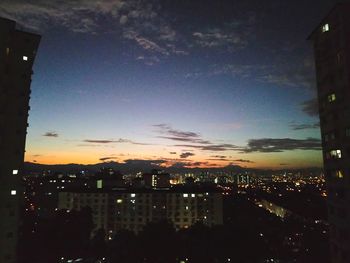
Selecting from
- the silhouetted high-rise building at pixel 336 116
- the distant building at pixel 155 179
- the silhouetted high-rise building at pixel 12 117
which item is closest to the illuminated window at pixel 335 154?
the silhouetted high-rise building at pixel 336 116

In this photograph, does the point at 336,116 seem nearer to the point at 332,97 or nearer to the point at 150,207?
the point at 332,97

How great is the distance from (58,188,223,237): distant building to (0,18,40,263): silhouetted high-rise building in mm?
50321

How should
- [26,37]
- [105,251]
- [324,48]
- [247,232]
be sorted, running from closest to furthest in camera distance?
[324,48]
[26,37]
[247,232]
[105,251]

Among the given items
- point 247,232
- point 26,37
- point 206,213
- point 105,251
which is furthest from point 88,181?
point 26,37

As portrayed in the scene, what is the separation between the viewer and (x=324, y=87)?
28.7 m

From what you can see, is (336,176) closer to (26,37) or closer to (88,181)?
(26,37)

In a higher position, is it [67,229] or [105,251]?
[67,229]

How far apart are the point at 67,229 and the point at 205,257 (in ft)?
68.9

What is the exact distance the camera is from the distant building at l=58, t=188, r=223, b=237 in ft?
254

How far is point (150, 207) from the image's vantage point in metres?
78.5

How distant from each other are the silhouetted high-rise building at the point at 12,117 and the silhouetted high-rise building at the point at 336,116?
2870cm

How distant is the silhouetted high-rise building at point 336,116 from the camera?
2548 cm

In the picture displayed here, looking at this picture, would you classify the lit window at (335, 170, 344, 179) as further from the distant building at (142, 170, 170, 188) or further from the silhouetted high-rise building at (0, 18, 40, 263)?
the distant building at (142, 170, 170, 188)

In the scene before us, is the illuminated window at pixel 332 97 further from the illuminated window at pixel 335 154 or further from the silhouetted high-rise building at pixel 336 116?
the illuminated window at pixel 335 154
